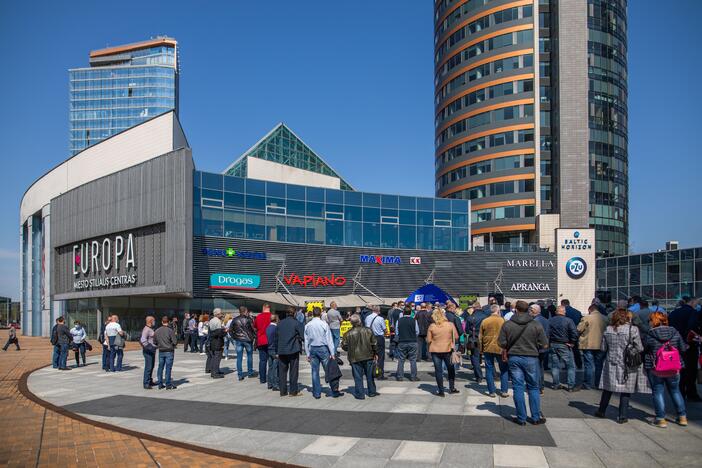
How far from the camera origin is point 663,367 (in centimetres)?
819

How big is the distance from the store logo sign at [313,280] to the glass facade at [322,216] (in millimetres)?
2422

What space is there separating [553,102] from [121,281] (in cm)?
4984

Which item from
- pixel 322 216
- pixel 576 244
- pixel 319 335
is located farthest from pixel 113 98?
pixel 319 335

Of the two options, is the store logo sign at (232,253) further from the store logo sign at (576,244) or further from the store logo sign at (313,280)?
the store logo sign at (576,244)

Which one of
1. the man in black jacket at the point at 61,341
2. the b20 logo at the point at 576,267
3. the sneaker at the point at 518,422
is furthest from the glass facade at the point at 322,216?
the sneaker at the point at 518,422

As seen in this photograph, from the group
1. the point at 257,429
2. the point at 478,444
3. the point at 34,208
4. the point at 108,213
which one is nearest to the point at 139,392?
the point at 257,429

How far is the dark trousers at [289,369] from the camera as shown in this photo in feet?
38.9

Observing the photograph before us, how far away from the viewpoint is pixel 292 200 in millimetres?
39781

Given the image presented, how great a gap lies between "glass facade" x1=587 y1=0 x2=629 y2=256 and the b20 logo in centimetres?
1496

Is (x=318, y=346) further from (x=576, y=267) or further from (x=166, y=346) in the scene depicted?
(x=576, y=267)

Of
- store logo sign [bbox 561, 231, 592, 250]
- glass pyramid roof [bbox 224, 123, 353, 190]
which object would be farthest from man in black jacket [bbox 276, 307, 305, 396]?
store logo sign [bbox 561, 231, 592, 250]

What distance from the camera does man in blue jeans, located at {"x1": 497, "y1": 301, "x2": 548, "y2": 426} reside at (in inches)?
331

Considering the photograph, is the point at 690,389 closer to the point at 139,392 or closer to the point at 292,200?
the point at 139,392

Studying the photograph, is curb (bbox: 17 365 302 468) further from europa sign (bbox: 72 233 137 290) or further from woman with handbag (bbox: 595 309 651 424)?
europa sign (bbox: 72 233 137 290)
